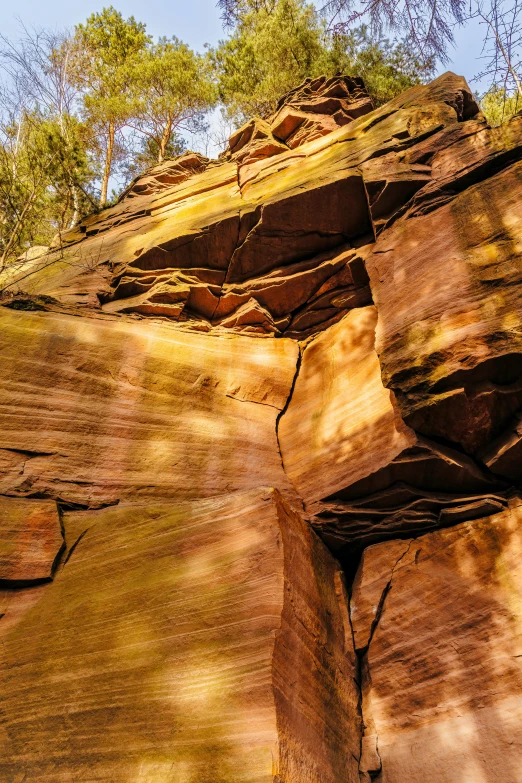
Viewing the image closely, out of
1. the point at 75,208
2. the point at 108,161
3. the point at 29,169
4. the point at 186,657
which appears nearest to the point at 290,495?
A: the point at 186,657

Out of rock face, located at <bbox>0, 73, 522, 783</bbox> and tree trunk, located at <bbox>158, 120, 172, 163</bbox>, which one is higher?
tree trunk, located at <bbox>158, 120, 172, 163</bbox>

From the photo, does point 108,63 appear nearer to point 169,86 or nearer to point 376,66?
point 169,86

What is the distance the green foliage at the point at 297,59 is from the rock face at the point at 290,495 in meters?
11.4

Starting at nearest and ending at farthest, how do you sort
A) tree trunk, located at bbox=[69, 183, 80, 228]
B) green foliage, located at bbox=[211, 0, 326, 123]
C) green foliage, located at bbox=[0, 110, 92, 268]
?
green foliage, located at bbox=[0, 110, 92, 268], tree trunk, located at bbox=[69, 183, 80, 228], green foliage, located at bbox=[211, 0, 326, 123]

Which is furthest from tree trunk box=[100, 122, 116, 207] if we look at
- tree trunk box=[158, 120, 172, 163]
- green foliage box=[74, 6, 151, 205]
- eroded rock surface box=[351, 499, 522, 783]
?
eroded rock surface box=[351, 499, 522, 783]

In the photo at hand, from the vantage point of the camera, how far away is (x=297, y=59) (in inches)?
817

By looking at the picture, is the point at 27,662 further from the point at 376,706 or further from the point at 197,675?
the point at 376,706

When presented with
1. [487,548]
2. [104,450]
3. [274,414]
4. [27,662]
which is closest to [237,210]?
[274,414]

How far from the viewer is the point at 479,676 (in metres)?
5.37

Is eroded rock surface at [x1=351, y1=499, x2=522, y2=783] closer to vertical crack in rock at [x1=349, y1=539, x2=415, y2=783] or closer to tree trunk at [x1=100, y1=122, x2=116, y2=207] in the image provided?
vertical crack in rock at [x1=349, y1=539, x2=415, y2=783]

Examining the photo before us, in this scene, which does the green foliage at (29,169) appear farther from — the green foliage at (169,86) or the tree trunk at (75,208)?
the green foliage at (169,86)

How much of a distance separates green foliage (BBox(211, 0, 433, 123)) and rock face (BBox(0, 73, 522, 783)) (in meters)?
11.4

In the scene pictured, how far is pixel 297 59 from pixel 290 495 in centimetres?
1937

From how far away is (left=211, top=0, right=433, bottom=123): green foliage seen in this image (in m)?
19.9
